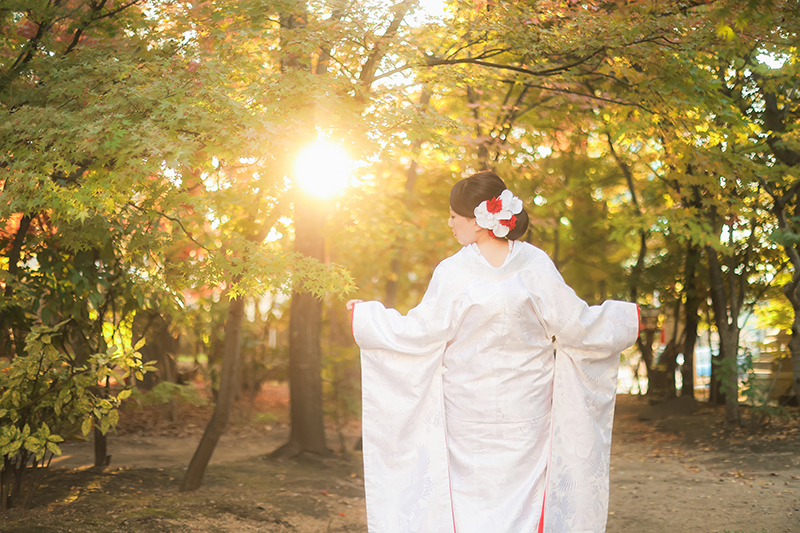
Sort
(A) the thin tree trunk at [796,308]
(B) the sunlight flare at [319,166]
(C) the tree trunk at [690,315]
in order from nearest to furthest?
1. (B) the sunlight flare at [319,166]
2. (A) the thin tree trunk at [796,308]
3. (C) the tree trunk at [690,315]

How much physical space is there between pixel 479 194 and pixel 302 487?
13.6 feet

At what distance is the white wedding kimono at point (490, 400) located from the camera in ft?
8.89

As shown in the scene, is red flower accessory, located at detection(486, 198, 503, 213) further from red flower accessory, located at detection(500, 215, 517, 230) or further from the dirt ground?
the dirt ground

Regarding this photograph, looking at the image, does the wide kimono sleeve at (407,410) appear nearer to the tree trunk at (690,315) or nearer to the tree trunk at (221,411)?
the tree trunk at (221,411)

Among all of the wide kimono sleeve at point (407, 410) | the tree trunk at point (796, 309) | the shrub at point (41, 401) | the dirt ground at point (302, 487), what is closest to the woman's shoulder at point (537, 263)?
the wide kimono sleeve at point (407, 410)

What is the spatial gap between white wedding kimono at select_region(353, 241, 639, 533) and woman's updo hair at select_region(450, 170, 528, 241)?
0.11 meters

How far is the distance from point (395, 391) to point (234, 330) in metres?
3.27

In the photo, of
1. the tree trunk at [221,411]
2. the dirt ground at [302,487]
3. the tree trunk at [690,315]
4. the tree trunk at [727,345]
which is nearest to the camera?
the dirt ground at [302,487]

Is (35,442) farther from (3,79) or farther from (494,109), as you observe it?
(494,109)

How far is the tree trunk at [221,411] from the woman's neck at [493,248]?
328 centimetres

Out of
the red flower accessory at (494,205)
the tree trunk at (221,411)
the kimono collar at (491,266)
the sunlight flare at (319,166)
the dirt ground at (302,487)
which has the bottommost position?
the dirt ground at (302,487)

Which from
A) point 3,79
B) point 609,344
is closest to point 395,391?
point 609,344

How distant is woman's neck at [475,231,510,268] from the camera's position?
2771 mm

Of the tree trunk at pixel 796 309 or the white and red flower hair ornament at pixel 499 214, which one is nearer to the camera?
the white and red flower hair ornament at pixel 499 214
